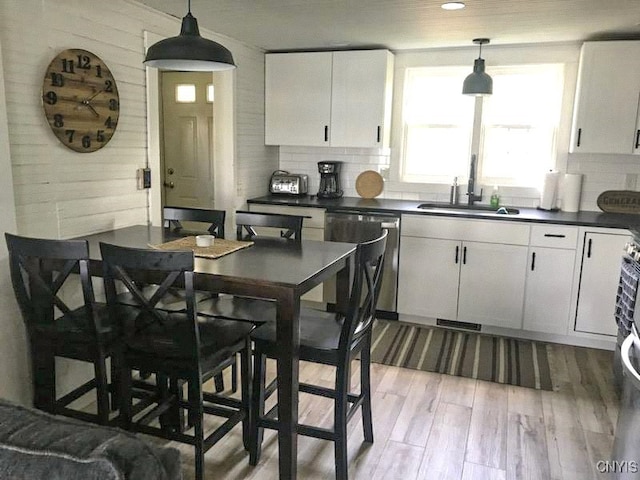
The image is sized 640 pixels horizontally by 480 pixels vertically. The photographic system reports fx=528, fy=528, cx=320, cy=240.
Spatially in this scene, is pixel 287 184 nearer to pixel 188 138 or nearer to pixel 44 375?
pixel 188 138

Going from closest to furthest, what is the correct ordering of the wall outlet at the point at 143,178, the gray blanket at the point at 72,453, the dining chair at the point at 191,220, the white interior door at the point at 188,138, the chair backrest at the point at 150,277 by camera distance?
the gray blanket at the point at 72,453 < the chair backrest at the point at 150,277 < the dining chair at the point at 191,220 < the wall outlet at the point at 143,178 < the white interior door at the point at 188,138

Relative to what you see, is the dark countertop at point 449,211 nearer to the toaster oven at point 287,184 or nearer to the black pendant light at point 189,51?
the toaster oven at point 287,184

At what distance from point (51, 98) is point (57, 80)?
4.0 inches

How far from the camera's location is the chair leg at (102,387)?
7.27ft

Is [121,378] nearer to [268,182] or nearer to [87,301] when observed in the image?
[87,301]

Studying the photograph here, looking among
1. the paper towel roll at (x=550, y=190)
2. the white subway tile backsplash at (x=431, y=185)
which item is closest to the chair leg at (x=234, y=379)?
the white subway tile backsplash at (x=431, y=185)

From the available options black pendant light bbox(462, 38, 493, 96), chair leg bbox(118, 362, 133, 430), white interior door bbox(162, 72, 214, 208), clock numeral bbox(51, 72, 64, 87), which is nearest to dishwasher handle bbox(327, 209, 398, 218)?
black pendant light bbox(462, 38, 493, 96)

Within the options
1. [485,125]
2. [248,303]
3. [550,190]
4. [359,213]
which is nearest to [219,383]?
[248,303]

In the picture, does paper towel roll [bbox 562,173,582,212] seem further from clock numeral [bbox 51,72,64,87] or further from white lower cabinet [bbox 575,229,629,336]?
clock numeral [bbox 51,72,64,87]

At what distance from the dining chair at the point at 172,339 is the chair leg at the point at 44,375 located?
1.23ft

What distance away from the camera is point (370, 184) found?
4.70 metres

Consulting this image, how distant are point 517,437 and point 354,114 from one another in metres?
2.76

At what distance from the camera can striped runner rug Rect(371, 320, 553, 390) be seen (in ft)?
11.0

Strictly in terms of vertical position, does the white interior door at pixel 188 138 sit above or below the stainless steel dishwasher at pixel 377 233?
above
